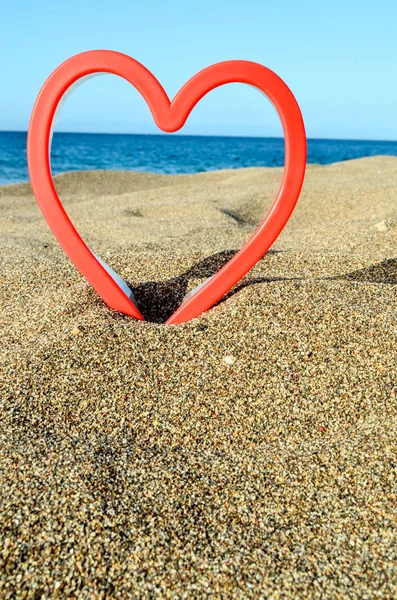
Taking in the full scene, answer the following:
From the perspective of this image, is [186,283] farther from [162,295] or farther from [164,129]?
[164,129]

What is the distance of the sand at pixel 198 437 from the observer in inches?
72.1

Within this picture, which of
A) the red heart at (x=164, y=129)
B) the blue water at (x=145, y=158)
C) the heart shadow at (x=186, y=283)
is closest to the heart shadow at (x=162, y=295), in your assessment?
the heart shadow at (x=186, y=283)

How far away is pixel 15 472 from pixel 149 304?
1.75m

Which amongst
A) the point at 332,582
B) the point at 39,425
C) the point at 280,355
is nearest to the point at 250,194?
the point at 280,355

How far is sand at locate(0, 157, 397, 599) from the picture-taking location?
1.83m

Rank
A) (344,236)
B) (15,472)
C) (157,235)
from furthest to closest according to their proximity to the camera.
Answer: (157,235)
(344,236)
(15,472)

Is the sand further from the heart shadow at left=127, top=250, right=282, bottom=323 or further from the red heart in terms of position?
the red heart

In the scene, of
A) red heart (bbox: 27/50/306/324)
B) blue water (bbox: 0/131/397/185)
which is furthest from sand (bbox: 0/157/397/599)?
blue water (bbox: 0/131/397/185)

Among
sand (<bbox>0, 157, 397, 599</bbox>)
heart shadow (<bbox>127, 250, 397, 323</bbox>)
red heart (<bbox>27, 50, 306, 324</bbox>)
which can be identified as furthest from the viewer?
heart shadow (<bbox>127, 250, 397, 323</bbox>)

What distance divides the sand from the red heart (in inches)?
7.0

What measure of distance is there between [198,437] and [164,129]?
5.14 ft

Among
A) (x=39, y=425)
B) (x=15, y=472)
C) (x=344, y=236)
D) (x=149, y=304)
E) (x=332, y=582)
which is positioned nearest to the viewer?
(x=332, y=582)

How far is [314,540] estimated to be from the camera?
1.97 metres

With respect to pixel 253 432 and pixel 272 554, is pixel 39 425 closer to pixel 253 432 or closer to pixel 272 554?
Result: pixel 253 432
